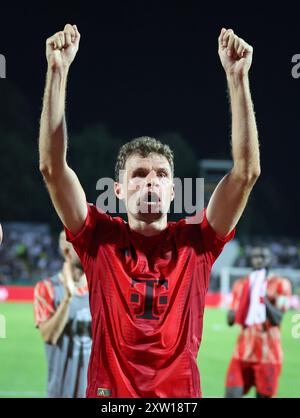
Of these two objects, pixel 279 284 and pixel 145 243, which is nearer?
pixel 145 243

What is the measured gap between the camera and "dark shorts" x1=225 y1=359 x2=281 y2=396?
828 centimetres

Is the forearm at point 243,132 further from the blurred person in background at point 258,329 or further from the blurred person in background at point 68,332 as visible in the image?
the blurred person in background at point 258,329

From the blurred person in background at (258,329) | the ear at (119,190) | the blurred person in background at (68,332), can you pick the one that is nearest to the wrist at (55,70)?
the ear at (119,190)

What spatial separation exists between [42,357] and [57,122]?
42.3 feet

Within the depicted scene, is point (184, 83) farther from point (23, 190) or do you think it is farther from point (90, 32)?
point (23, 190)

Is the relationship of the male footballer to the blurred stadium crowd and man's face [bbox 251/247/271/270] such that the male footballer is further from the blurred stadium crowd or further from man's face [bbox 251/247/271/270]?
the blurred stadium crowd

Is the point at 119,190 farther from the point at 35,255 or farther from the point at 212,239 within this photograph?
the point at 35,255

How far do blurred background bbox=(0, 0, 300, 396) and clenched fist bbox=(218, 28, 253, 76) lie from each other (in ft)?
105

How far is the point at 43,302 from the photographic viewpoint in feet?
19.5

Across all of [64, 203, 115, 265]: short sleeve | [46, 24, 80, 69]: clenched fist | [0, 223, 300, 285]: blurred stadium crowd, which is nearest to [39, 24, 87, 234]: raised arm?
[46, 24, 80, 69]: clenched fist

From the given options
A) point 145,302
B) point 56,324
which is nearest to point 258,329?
point 56,324

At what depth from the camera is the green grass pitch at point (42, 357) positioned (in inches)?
446
